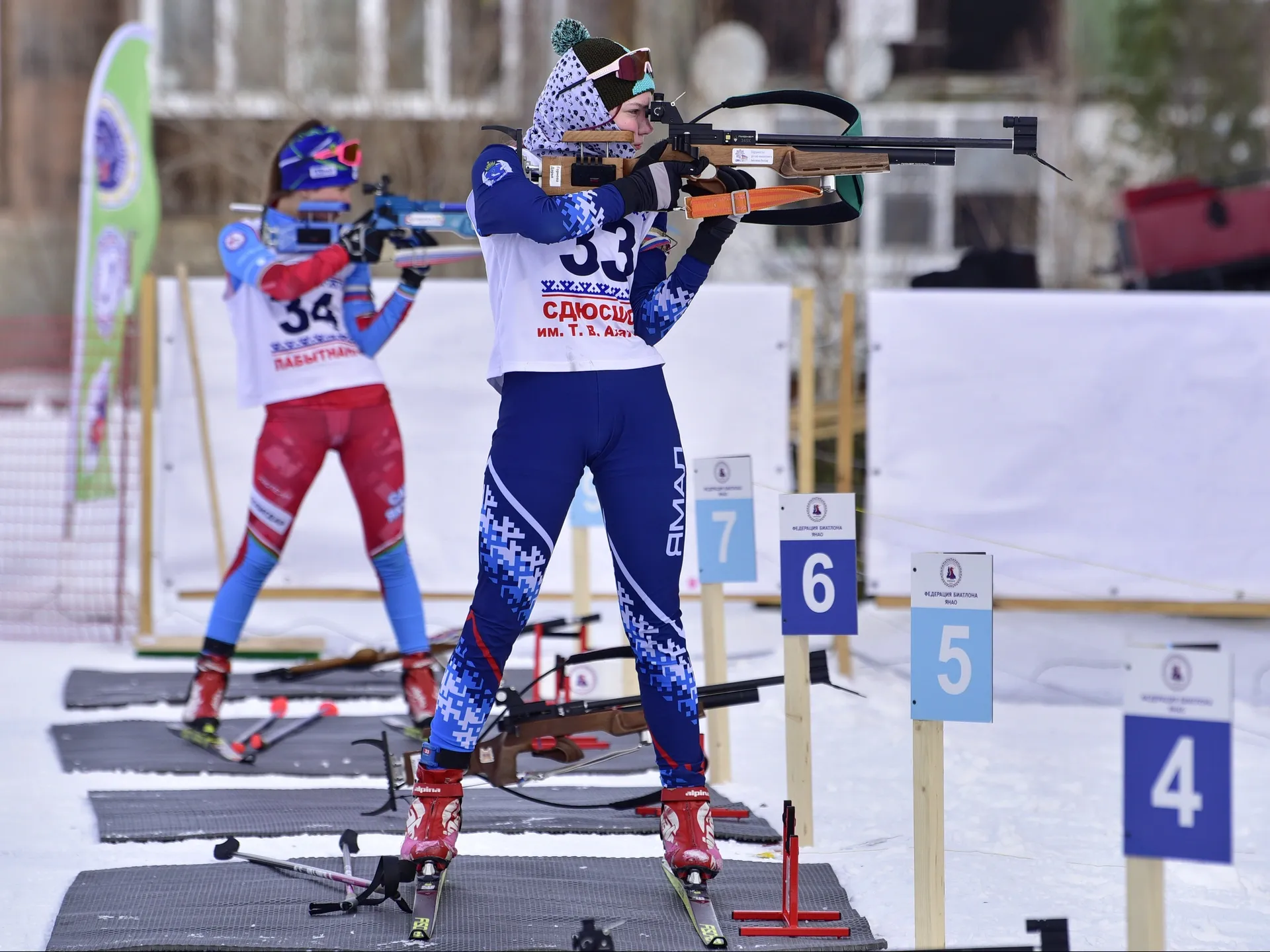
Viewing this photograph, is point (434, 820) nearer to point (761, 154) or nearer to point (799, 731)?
point (799, 731)

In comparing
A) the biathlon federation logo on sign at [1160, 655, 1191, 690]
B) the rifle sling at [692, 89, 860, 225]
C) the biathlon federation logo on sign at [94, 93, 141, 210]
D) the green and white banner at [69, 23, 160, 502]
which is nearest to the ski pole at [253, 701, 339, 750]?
the rifle sling at [692, 89, 860, 225]

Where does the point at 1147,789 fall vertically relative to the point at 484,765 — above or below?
above

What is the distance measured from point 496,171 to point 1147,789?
69.8 inches

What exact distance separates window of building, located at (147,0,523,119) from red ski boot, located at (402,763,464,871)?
928 centimetres

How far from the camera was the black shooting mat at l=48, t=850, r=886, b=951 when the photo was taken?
3217 mm

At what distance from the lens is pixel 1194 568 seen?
20.6ft

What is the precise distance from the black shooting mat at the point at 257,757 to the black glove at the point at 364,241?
141cm

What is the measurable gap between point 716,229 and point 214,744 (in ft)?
8.32

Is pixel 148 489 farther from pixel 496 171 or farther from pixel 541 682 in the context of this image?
pixel 496 171

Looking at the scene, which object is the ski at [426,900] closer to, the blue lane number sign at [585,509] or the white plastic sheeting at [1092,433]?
the blue lane number sign at [585,509]

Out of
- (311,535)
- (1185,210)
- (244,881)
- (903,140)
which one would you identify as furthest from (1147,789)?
(1185,210)

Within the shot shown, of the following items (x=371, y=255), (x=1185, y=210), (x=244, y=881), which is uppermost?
(x=1185, y=210)

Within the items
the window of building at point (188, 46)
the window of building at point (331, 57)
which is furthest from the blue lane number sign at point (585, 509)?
the window of building at point (188, 46)

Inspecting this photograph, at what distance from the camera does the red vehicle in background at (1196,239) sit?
8672mm
